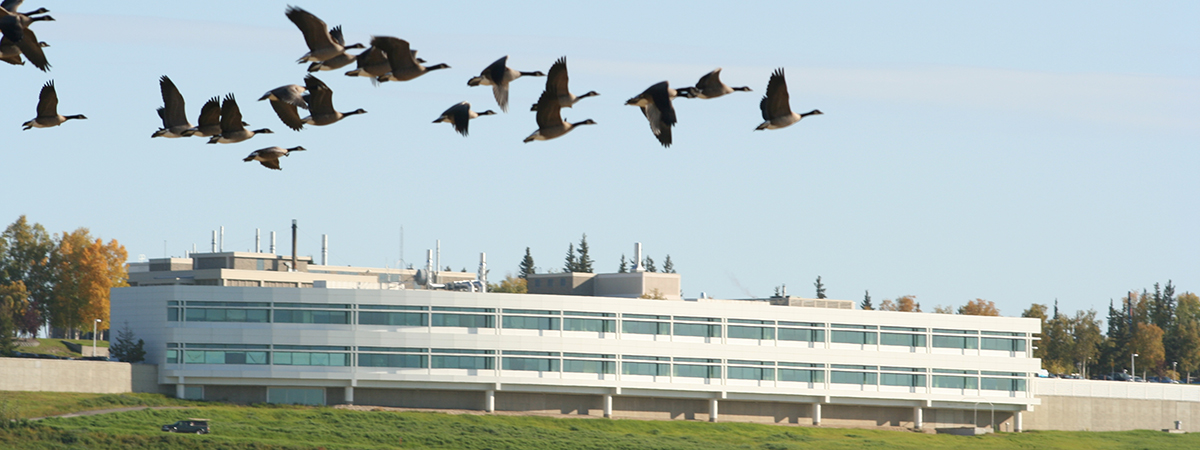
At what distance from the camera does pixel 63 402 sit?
8412cm

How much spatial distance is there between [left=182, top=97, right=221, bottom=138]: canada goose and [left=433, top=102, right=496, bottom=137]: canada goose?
3.96 meters

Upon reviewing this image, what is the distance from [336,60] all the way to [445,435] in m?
60.5

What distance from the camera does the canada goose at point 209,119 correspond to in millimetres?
25828

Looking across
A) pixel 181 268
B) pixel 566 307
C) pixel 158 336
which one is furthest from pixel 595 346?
pixel 181 268

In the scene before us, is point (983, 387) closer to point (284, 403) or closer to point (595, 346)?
point (595, 346)

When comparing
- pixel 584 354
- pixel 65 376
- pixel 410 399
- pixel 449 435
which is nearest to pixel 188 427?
pixel 449 435

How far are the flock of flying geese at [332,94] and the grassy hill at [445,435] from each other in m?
49.1

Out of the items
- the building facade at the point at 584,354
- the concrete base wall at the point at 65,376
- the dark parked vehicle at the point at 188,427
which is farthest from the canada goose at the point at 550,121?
the building facade at the point at 584,354

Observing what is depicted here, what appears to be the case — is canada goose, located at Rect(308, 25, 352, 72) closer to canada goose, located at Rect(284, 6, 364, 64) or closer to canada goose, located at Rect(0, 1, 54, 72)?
canada goose, located at Rect(284, 6, 364, 64)

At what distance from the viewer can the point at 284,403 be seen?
303ft

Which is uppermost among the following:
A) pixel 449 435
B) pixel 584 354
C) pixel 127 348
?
pixel 127 348

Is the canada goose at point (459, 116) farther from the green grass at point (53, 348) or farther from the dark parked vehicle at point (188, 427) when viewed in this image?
the green grass at point (53, 348)

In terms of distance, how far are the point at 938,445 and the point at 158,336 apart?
160ft

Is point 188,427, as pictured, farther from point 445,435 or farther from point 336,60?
point 336,60
